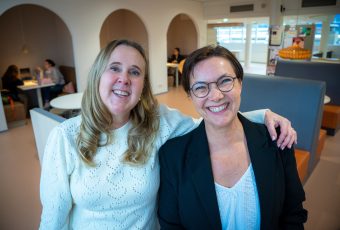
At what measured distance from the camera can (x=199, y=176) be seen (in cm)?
127

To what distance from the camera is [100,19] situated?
648cm

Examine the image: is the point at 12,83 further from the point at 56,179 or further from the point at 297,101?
the point at 297,101

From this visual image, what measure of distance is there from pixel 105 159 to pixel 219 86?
2.23 feet

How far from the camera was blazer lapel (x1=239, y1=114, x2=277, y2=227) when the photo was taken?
1232 millimetres

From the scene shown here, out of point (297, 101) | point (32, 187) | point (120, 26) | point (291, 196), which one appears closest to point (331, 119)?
point (297, 101)

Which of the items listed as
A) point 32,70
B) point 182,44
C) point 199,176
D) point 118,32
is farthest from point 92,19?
point 199,176

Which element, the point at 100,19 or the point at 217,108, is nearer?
the point at 217,108

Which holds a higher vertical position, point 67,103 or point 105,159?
point 105,159

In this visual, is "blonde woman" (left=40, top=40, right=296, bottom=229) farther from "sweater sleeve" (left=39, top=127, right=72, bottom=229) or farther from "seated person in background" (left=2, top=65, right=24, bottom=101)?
"seated person in background" (left=2, top=65, right=24, bottom=101)

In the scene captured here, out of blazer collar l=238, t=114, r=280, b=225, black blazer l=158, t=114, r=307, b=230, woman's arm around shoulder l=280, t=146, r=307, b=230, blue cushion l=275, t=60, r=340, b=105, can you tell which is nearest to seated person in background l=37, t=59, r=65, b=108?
blue cushion l=275, t=60, r=340, b=105

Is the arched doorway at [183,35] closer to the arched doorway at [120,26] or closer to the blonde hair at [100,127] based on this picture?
the arched doorway at [120,26]

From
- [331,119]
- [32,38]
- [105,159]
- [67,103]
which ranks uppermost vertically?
[32,38]

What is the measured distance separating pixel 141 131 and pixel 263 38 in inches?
592

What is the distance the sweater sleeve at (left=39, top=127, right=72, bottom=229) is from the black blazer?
481mm
